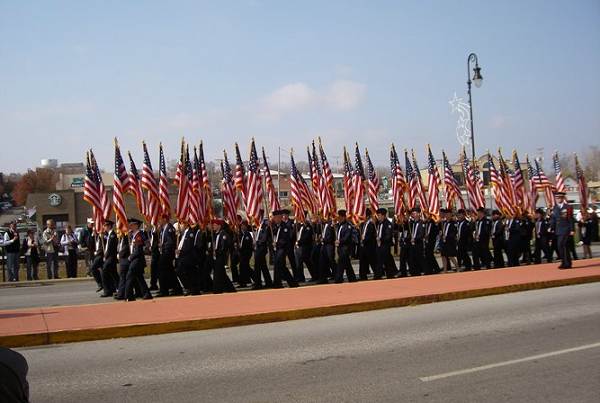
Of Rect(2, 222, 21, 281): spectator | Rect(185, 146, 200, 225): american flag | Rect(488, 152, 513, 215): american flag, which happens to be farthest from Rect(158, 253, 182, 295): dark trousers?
Rect(488, 152, 513, 215): american flag

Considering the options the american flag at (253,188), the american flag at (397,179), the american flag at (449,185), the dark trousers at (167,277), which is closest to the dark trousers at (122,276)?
the dark trousers at (167,277)

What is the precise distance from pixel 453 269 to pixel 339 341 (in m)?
11.7

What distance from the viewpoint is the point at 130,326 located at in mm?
9125

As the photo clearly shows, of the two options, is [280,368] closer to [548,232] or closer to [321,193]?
[321,193]

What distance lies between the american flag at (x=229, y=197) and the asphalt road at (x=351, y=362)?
743 centimetres

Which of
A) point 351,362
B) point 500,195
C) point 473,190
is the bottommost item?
point 351,362

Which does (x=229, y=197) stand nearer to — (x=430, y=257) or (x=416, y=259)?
(x=416, y=259)

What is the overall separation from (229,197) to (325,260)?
3460 millimetres

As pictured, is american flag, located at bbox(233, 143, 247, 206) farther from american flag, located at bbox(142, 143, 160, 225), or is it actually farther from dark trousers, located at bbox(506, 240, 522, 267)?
dark trousers, located at bbox(506, 240, 522, 267)

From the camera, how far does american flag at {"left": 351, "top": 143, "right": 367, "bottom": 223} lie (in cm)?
1884

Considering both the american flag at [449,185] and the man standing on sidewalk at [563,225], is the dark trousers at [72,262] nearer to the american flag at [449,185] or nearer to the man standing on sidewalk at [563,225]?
the american flag at [449,185]

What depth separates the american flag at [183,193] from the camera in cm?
1531

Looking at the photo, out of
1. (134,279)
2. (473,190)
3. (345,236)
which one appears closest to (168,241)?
(134,279)

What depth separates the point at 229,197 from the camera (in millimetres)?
17844
